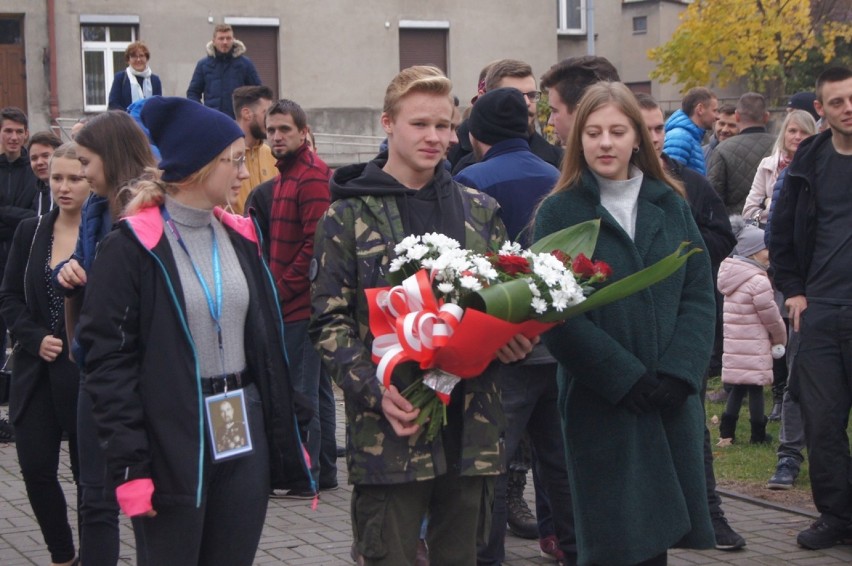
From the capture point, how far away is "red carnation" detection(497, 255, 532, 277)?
417 cm

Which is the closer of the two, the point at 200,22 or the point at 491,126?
the point at 491,126

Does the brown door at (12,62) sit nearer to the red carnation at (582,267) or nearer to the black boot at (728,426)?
the black boot at (728,426)

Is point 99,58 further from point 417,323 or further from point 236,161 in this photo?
point 417,323

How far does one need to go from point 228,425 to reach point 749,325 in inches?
234

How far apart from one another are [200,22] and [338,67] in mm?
3797

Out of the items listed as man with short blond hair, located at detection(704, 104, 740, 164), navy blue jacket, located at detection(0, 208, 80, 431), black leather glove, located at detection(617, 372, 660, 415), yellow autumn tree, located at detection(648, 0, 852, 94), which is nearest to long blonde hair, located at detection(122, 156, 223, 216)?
black leather glove, located at detection(617, 372, 660, 415)

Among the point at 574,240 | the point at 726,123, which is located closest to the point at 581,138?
the point at 574,240

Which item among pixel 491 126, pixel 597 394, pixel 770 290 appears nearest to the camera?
pixel 597 394

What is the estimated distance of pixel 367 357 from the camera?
4.38m

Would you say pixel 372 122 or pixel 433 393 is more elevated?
pixel 372 122

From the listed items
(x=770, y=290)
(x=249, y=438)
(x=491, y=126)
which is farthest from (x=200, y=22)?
(x=249, y=438)

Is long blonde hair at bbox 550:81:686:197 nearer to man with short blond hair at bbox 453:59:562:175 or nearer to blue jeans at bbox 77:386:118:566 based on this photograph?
man with short blond hair at bbox 453:59:562:175

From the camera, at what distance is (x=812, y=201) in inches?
275

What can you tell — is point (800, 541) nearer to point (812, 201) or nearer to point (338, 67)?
point (812, 201)
